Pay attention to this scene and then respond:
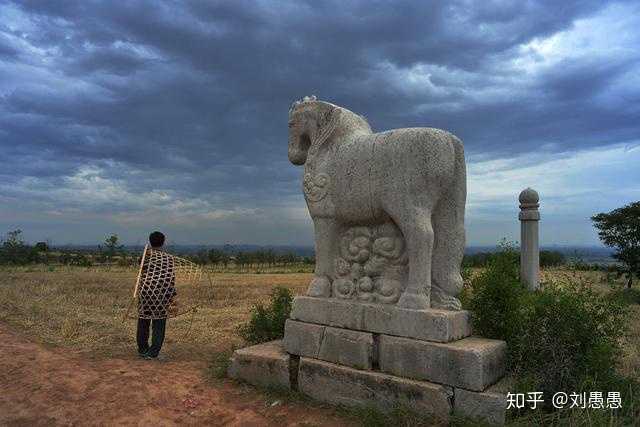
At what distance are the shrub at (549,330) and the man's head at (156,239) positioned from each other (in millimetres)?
4255

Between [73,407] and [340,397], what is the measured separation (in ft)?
8.92

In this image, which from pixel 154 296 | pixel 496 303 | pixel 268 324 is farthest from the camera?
pixel 268 324

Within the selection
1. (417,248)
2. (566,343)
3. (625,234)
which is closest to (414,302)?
(417,248)

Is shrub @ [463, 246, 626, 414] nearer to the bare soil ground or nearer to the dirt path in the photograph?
the bare soil ground

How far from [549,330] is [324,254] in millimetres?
2439

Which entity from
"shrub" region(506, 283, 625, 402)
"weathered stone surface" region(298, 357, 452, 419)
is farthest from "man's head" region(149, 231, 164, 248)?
"shrub" region(506, 283, 625, 402)

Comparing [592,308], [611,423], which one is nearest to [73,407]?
[611,423]

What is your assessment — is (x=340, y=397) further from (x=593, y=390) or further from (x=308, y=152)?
(x=308, y=152)

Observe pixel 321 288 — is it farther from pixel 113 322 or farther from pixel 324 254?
pixel 113 322

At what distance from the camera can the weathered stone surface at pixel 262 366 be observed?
5219 mm

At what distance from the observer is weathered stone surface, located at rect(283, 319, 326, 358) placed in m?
5.13

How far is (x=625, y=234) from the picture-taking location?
19.2 m

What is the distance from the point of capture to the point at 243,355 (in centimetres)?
553

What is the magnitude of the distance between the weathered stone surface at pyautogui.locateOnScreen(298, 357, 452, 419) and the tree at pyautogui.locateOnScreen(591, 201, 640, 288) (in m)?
17.9
